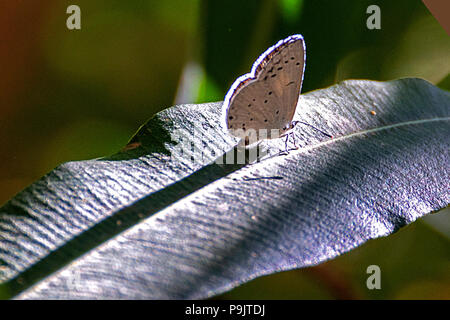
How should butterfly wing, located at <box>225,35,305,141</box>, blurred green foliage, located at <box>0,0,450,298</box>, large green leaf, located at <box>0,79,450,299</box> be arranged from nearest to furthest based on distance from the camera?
large green leaf, located at <box>0,79,450,299</box> → butterfly wing, located at <box>225,35,305,141</box> → blurred green foliage, located at <box>0,0,450,298</box>

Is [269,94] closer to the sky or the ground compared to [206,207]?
closer to the sky

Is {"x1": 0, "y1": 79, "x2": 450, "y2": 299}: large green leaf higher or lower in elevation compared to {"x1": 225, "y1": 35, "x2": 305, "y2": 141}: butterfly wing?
lower

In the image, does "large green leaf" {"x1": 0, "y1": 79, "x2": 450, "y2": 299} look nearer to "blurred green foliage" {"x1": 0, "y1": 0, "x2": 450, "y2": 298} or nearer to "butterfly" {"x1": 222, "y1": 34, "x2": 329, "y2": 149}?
"butterfly" {"x1": 222, "y1": 34, "x2": 329, "y2": 149}

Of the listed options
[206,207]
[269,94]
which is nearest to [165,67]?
[269,94]

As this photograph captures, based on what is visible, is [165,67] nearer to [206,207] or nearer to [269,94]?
[269,94]

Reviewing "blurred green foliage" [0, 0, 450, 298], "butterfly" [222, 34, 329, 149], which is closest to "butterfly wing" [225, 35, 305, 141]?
"butterfly" [222, 34, 329, 149]

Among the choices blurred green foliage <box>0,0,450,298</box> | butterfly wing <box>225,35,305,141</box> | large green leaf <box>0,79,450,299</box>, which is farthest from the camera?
blurred green foliage <box>0,0,450,298</box>
